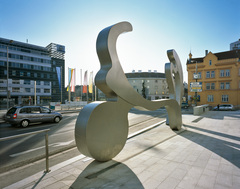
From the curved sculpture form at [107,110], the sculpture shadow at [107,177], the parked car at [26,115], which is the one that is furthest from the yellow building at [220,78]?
the sculpture shadow at [107,177]

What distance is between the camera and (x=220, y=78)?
37656mm

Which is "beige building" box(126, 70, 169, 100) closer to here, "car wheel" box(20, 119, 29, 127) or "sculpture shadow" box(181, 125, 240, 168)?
"car wheel" box(20, 119, 29, 127)

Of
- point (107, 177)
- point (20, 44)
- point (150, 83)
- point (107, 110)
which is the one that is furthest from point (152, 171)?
point (150, 83)

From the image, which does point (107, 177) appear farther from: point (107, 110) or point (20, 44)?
point (20, 44)

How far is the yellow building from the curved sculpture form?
110 ft

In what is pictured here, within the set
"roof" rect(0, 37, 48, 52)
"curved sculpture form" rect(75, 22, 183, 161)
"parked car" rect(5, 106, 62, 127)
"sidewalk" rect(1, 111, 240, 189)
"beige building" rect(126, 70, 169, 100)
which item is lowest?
"sidewalk" rect(1, 111, 240, 189)

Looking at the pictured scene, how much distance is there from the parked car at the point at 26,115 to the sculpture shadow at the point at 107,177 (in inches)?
386

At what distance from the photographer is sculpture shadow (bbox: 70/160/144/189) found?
12.4 ft

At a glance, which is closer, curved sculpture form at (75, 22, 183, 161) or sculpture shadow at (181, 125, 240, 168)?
curved sculpture form at (75, 22, 183, 161)

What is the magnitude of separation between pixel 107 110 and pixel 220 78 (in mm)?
41301

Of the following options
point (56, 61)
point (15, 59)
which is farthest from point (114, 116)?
point (56, 61)

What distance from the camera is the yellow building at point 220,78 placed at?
35.9 metres

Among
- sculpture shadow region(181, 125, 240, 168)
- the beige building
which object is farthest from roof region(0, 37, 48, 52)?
sculpture shadow region(181, 125, 240, 168)

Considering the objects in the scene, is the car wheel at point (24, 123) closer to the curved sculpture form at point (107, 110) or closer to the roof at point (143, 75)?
the curved sculpture form at point (107, 110)
